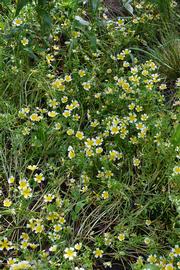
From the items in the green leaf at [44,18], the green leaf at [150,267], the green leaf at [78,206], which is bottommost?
the green leaf at [150,267]

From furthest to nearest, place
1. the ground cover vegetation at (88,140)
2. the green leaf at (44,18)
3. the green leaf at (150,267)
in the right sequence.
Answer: the green leaf at (44,18)
the ground cover vegetation at (88,140)
the green leaf at (150,267)

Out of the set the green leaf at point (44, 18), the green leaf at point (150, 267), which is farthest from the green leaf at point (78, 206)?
the green leaf at point (44, 18)

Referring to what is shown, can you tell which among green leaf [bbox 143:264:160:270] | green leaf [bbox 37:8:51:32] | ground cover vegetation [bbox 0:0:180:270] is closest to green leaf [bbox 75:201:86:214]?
ground cover vegetation [bbox 0:0:180:270]

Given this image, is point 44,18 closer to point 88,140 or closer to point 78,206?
point 88,140

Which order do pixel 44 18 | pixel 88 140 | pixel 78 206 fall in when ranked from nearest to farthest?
pixel 78 206, pixel 88 140, pixel 44 18

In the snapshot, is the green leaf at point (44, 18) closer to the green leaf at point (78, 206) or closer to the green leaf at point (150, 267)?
the green leaf at point (78, 206)

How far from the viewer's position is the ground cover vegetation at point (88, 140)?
1747 millimetres

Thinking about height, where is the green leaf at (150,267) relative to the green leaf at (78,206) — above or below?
below

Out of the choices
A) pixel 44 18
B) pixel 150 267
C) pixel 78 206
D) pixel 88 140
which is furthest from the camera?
pixel 44 18

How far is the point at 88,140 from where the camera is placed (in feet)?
6.49

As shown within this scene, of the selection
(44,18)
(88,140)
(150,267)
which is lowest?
(150,267)

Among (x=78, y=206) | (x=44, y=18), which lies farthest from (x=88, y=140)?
(x=44, y=18)

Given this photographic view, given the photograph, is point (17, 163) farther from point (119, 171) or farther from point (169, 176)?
point (169, 176)

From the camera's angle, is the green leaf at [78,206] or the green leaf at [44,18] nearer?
the green leaf at [78,206]
